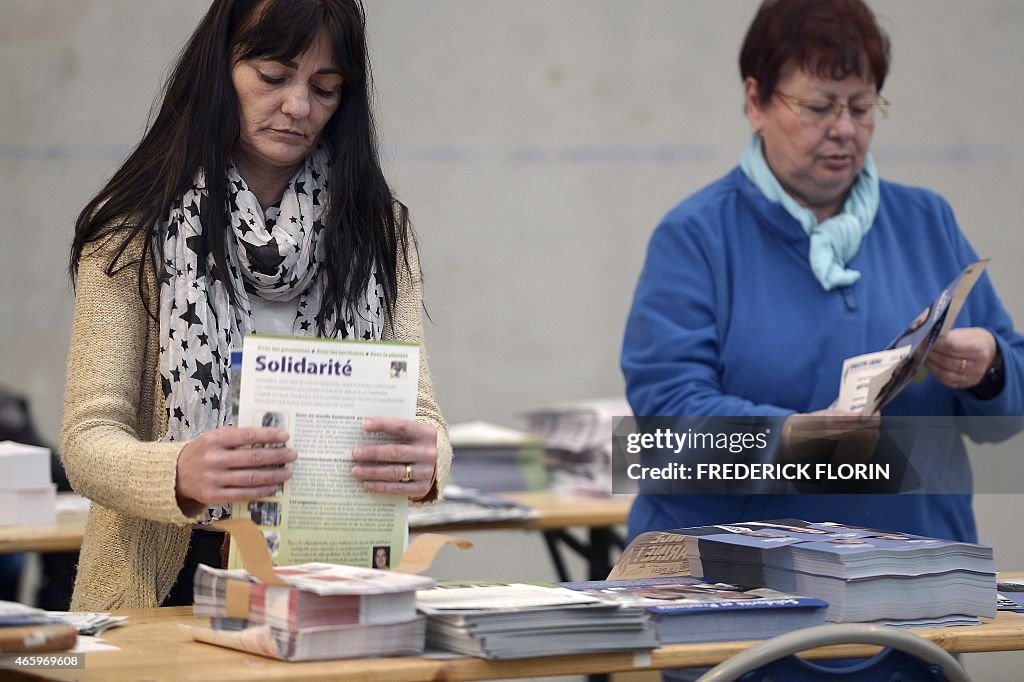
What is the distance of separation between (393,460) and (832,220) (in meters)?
1.20

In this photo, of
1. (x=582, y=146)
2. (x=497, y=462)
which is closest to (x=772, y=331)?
(x=497, y=462)

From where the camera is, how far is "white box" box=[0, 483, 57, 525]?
2.96 meters

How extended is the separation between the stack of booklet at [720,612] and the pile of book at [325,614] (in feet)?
0.90

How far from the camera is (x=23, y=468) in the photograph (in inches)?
117

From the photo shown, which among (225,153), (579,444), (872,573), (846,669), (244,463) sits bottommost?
(846,669)

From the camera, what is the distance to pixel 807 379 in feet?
7.81

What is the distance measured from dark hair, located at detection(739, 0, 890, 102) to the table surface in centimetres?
130

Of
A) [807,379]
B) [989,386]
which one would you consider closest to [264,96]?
[807,379]

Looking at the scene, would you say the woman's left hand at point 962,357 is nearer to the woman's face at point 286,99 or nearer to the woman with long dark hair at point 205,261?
the woman with long dark hair at point 205,261

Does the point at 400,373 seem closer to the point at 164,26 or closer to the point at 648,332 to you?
the point at 648,332

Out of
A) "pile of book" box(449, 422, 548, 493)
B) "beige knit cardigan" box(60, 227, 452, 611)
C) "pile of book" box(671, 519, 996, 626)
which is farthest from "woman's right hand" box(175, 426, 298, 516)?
"pile of book" box(449, 422, 548, 493)

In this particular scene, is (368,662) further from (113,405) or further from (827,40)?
(827,40)

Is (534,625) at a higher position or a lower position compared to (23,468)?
lower

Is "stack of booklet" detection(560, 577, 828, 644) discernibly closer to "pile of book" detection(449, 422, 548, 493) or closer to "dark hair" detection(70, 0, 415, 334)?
"dark hair" detection(70, 0, 415, 334)
